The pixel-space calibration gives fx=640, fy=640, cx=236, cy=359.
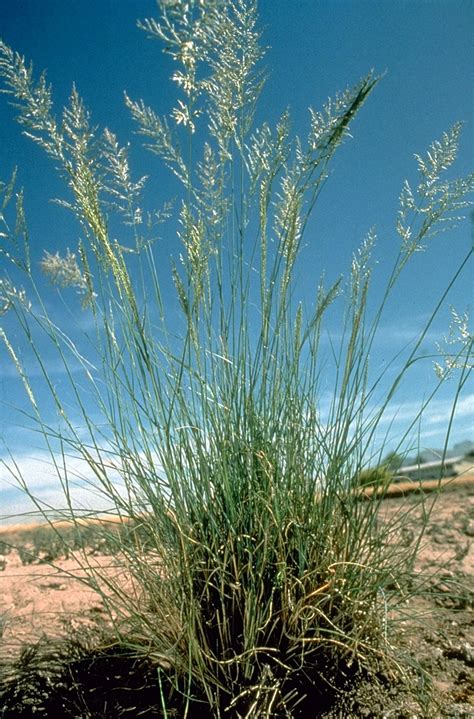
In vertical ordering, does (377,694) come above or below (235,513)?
below

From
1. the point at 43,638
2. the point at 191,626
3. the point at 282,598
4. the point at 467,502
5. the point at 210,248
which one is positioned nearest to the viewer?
the point at 191,626

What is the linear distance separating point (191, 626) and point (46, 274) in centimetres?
99

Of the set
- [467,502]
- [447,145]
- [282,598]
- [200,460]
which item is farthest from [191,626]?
[467,502]

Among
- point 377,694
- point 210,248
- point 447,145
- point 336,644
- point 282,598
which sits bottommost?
point 377,694

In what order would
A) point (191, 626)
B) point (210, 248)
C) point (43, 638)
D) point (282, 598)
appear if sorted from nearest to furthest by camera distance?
point (191, 626)
point (282, 598)
point (210, 248)
point (43, 638)

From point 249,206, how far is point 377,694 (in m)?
1.30

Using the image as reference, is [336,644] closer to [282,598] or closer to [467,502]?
[282,598]

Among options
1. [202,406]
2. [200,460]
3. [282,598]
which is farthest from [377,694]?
[202,406]

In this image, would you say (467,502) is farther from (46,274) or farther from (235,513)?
(46,274)

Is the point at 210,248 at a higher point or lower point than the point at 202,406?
higher

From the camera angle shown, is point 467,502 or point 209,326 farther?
point 467,502

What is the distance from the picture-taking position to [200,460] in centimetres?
158

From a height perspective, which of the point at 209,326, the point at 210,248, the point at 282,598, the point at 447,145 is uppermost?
the point at 447,145

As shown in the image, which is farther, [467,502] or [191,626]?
[467,502]
